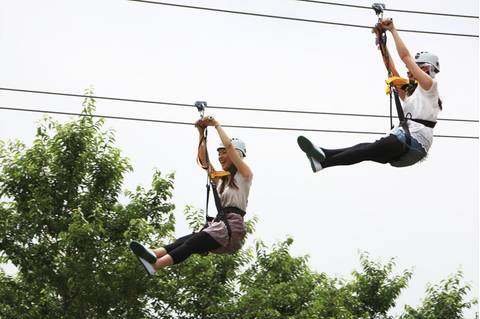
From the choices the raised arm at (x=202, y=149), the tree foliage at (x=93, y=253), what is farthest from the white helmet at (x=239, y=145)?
the tree foliage at (x=93, y=253)

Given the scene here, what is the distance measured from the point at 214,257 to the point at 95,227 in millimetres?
2382

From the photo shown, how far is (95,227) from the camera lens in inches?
687

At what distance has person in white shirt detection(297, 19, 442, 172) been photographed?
10344 millimetres

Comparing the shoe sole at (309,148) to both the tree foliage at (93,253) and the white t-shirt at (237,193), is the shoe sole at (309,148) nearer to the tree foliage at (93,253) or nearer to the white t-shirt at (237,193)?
the white t-shirt at (237,193)

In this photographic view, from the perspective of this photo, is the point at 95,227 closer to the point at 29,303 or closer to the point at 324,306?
the point at 29,303

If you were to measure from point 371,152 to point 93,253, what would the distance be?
25.7 feet

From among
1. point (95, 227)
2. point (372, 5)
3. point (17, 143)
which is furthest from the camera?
point (17, 143)

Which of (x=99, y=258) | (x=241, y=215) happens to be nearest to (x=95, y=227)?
(x=99, y=258)

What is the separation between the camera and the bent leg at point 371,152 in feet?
34.2

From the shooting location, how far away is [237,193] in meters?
10.9

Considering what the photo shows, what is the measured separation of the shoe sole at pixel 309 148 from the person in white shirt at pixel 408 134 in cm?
3

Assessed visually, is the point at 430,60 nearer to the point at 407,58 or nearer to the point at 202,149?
the point at 407,58

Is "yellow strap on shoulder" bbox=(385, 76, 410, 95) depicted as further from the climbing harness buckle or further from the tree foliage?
the tree foliage

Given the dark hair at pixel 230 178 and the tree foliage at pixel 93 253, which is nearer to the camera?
the dark hair at pixel 230 178
